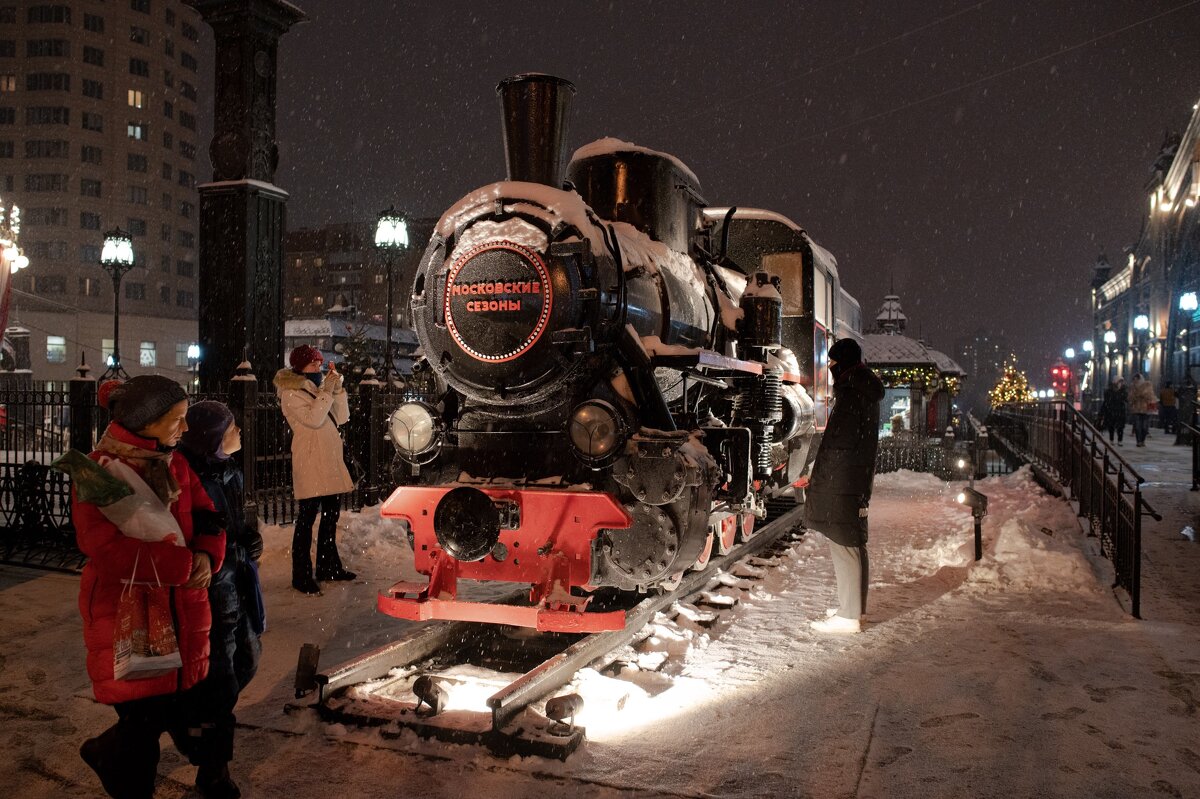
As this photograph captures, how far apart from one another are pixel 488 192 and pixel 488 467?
170 cm

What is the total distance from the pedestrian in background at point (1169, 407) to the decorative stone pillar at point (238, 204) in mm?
20347

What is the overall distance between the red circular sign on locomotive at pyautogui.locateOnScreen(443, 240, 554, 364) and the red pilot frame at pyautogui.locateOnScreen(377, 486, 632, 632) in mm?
849

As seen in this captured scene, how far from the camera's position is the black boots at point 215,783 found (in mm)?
3246

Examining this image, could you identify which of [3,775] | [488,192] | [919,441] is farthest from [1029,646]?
[919,441]

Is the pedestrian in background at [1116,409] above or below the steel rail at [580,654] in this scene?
above

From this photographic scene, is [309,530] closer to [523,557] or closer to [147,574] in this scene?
[523,557]

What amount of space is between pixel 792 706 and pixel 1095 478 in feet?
19.7

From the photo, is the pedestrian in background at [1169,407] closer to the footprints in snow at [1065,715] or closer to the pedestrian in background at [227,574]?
the footprints in snow at [1065,715]

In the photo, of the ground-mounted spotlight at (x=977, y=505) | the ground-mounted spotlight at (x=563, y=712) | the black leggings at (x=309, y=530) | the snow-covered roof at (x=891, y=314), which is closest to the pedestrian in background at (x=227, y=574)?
the ground-mounted spotlight at (x=563, y=712)

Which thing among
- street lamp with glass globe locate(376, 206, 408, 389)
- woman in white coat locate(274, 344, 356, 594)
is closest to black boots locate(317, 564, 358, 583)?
woman in white coat locate(274, 344, 356, 594)

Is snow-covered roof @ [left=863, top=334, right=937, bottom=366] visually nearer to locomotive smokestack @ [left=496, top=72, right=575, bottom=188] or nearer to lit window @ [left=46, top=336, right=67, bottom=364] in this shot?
locomotive smokestack @ [left=496, top=72, right=575, bottom=188]

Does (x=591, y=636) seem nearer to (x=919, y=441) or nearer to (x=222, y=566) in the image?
(x=222, y=566)

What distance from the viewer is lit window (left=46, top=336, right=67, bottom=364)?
4859 cm

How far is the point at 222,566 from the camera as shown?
3275mm
